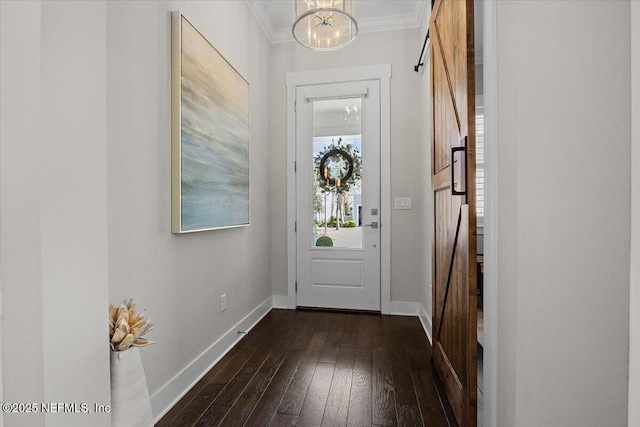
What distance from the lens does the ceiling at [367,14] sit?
302cm

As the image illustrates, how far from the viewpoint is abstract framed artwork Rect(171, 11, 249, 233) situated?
1795mm

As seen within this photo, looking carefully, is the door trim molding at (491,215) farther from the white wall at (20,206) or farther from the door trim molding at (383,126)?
the door trim molding at (383,126)

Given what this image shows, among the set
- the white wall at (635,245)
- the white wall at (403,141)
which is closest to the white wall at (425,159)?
the white wall at (403,141)

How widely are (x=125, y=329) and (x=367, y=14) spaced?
10.8 feet

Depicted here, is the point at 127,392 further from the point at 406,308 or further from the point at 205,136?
the point at 406,308

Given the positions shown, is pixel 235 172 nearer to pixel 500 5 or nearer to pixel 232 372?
pixel 232 372

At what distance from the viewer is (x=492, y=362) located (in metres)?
1.33

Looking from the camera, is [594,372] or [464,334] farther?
[464,334]

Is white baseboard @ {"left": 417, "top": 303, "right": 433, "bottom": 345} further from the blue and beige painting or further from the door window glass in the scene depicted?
the blue and beige painting

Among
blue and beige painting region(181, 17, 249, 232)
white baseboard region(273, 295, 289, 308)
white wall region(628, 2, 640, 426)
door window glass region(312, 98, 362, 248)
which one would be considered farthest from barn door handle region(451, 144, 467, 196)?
white baseboard region(273, 295, 289, 308)

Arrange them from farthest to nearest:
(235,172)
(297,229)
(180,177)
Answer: (297,229) < (235,172) < (180,177)

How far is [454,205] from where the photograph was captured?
1742 millimetres

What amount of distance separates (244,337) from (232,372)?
1.91 feet

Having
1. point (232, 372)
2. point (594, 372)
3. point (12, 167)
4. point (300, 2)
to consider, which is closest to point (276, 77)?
point (300, 2)
